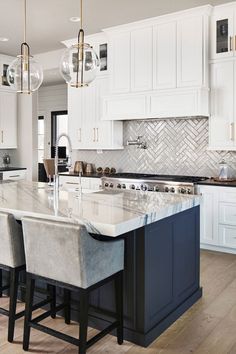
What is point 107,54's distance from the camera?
18.9ft

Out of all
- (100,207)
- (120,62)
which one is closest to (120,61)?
(120,62)

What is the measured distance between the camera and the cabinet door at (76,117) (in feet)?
20.4

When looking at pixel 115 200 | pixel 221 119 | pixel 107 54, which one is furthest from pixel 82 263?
pixel 107 54

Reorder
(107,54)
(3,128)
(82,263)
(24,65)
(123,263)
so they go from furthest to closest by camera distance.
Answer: (3,128)
(107,54)
(24,65)
(123,263)
(82,263)

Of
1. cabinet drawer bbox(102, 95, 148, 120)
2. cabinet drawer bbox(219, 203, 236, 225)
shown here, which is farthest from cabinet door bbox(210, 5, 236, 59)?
cabinet drawer bbox(219, 203, 236, 225)

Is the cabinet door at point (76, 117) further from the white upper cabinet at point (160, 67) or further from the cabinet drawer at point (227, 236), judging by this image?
the cabinet drawer at point (227, 236)

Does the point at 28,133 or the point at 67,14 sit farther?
the point at 28,133

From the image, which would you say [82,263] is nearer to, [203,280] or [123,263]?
[123,263]

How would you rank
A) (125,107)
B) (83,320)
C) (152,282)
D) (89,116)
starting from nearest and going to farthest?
(83,320) < (152,282) < (125,107) < (89,116)

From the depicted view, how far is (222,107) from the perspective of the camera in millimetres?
4844

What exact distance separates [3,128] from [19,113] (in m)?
0.51

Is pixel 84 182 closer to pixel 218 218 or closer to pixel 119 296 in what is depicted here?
pixel 218 218

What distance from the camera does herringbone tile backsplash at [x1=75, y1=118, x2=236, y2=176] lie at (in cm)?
529

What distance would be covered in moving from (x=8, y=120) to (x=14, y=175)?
1.05 m
